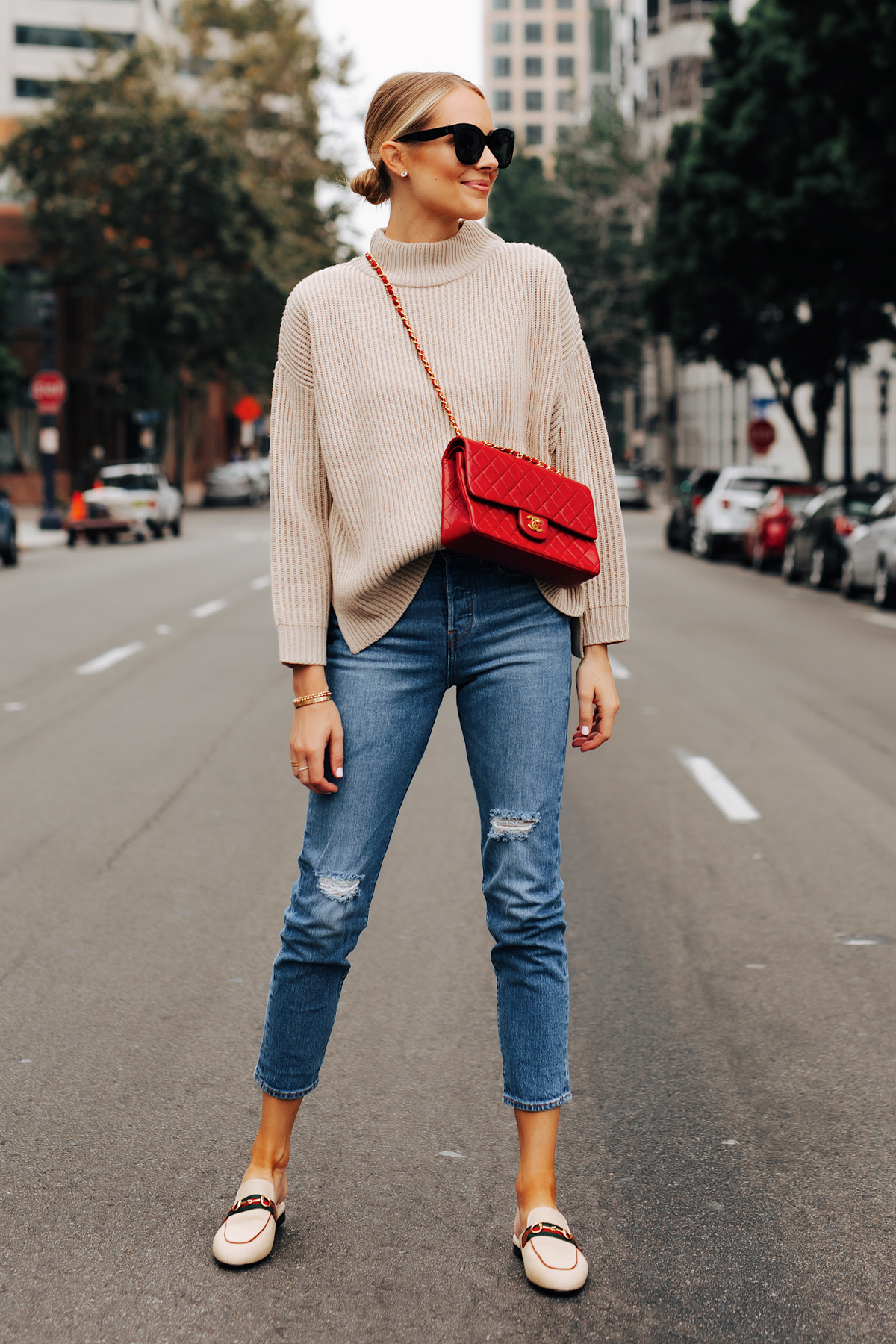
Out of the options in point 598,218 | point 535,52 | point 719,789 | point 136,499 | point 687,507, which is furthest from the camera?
point 535,52

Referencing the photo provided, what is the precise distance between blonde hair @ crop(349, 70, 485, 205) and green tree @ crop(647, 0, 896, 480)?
18.1 m

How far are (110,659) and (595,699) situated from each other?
37.0 feet

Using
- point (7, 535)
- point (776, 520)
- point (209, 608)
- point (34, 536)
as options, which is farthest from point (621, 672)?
point (34, 536)

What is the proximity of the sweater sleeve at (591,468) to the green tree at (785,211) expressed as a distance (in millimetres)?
18062

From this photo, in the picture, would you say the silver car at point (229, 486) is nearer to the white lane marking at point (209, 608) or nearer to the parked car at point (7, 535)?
the parked car at point (7, 535)

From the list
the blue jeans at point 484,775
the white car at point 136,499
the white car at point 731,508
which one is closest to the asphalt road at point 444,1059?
the blue jeans at point 484,775

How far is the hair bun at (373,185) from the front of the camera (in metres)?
3.13

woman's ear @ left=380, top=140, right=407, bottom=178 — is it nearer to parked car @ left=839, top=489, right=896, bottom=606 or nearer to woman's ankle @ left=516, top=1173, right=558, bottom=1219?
woman's ankle @ left=516, top=1173, right=558, bottom=1219

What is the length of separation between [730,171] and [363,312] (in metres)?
30.5

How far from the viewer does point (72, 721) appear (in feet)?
34.6

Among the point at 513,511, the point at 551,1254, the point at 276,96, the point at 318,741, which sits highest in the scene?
the point at 276,96

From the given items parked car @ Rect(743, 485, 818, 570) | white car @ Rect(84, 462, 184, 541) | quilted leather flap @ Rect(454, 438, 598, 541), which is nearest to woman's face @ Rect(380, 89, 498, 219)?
quilted leather flap @ Rect(454, 438, 598, 541)

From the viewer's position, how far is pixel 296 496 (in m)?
3.11

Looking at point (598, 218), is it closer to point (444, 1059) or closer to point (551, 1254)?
point (444, 1059)
